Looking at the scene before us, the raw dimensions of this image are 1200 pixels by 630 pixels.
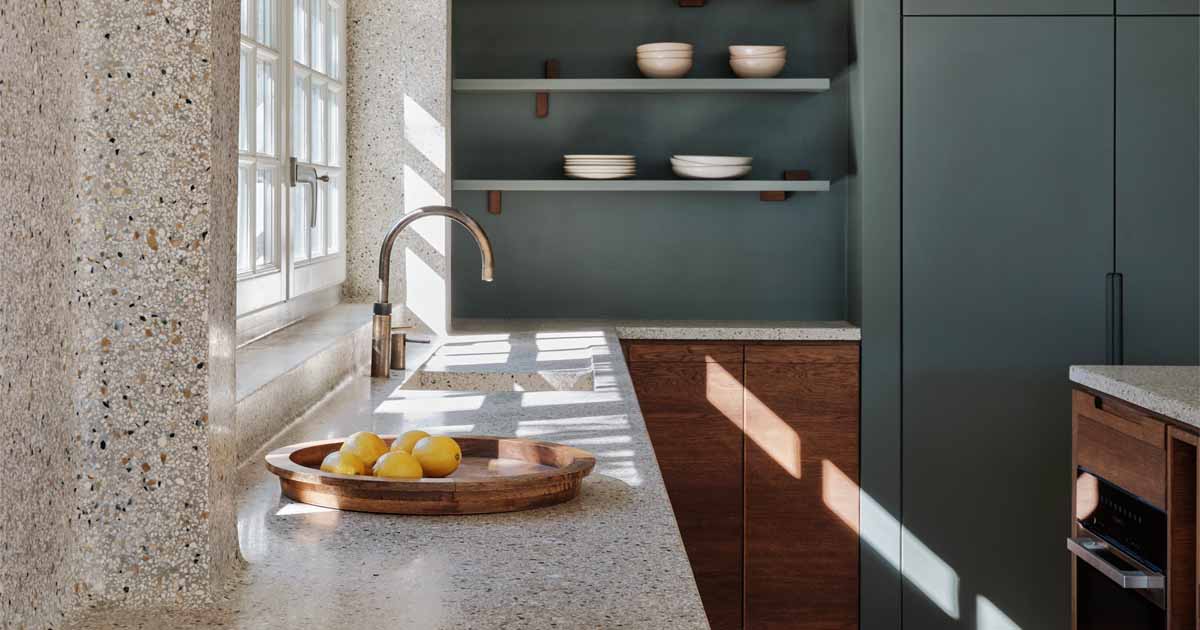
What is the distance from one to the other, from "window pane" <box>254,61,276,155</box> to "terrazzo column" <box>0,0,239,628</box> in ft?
5.20

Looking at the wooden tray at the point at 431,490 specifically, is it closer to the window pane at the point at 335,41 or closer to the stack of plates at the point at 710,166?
the window pane at the point at 335,41

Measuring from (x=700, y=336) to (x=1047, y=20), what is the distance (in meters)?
1.48

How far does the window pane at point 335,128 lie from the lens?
Answer: 3.45m

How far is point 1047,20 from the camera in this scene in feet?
11.9

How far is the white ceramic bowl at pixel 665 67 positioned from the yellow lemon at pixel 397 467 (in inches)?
104

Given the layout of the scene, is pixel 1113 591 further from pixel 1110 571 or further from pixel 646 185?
pixel 646 185

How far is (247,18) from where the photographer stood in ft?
8.00

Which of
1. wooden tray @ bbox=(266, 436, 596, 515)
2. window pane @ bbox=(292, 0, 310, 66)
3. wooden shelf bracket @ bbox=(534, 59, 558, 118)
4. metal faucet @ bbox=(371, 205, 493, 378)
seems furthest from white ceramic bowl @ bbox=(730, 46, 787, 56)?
wooden tray @ bbox=(266, 436, 596, 515)

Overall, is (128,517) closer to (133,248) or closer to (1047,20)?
(133,248)

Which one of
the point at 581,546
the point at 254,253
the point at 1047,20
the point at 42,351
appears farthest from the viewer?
the point at 1047,20

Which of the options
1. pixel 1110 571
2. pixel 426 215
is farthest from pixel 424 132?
pixel 1110 571

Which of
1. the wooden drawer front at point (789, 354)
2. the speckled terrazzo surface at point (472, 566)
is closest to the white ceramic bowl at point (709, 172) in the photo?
the wooden drawer front at point (789, 354)

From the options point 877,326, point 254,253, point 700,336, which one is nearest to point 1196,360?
point 877,326

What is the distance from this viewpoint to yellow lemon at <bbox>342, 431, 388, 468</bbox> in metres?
1.43
